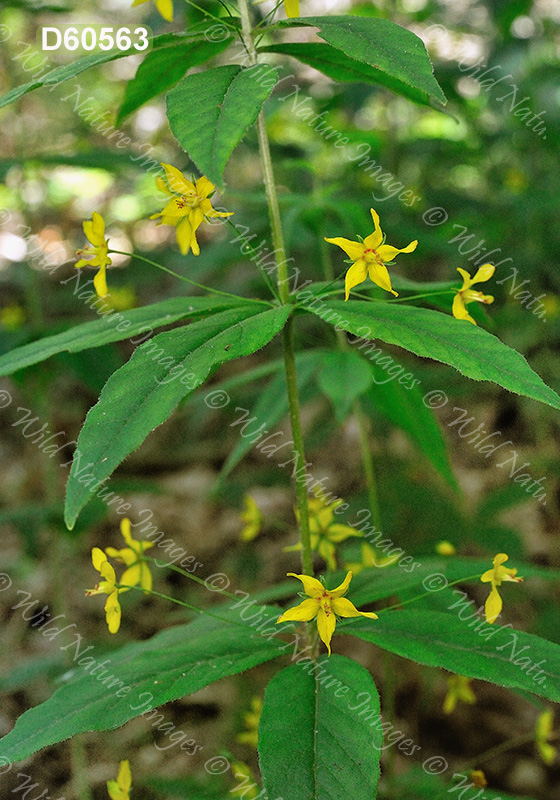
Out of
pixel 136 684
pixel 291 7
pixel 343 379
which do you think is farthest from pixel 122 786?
pixel 291 7

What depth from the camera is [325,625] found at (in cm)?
109

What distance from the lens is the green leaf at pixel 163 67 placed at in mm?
1203

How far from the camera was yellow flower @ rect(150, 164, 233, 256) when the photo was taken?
3.66 feet

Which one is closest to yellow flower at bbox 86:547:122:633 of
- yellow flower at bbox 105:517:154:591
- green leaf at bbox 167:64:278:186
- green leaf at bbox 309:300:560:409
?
yellow flower at bbox 105:517:154:591

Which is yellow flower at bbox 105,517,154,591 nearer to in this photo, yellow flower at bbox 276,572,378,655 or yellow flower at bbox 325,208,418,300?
yellow flower at bbox 276,572,378,655

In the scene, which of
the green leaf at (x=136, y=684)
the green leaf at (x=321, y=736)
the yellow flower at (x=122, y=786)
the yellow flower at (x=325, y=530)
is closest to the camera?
the green leaf at (x=321, y=736)

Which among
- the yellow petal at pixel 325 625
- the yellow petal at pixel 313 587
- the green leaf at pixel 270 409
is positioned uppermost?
the yellow petal at pixel 313 587

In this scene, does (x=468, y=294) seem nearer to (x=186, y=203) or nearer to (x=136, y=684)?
(x=186, y=203)

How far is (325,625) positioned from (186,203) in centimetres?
71

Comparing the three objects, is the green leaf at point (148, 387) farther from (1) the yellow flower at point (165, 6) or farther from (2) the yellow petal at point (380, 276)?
(1) the yellow flower at point (165, 6)

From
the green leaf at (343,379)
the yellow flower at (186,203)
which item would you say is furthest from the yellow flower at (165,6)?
the green leaf at (343,379)

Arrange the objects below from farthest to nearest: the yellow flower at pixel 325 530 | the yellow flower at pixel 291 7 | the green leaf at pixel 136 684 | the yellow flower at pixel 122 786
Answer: the yellow flower at pixel 325 530
the yellow flower at pixel 122 786
the yellow flower at pixel 291 7
the green leaf at pixel 136 684

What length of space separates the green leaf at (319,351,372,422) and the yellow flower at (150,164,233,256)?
23.7 inches

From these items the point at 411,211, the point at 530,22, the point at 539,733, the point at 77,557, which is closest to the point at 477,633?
the point at 539,733
